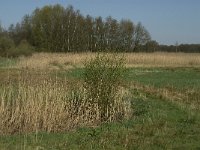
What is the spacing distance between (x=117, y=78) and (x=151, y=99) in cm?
328

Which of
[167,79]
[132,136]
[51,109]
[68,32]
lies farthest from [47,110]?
[68,32]

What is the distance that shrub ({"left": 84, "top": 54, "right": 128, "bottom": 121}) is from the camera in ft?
41.8

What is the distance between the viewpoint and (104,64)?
43.7 feet

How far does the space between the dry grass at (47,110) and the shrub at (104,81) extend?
152 mm

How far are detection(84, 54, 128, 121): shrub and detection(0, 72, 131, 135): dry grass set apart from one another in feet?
0.50

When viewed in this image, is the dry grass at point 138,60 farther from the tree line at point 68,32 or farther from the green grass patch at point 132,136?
the green grass patch at point 132,136

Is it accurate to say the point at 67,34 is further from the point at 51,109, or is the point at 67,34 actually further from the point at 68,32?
the point at 51,109

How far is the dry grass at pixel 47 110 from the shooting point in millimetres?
11078

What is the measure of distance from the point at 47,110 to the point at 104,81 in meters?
2.31

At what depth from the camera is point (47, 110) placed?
1149 centimetres

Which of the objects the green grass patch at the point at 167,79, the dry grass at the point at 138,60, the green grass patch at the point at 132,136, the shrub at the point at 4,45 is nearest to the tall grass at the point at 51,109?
the green grass patch at the point at 132,136

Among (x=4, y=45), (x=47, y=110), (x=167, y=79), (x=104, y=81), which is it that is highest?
(x=4, y=45)

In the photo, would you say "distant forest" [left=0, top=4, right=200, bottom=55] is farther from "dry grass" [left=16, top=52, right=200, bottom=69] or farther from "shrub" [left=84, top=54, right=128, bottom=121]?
"shrub" [left=84, top=54, right=128, bottom=121]

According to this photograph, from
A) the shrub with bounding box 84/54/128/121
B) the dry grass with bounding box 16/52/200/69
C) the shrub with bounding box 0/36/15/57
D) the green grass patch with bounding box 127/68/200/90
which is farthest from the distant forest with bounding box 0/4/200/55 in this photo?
the shrub with bounding box 84/54/128/121
